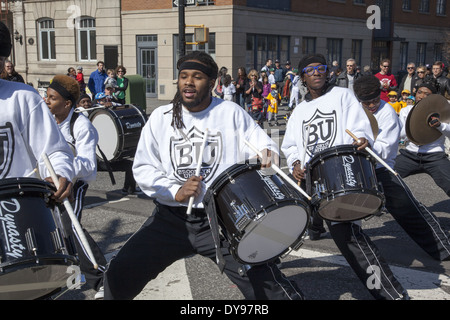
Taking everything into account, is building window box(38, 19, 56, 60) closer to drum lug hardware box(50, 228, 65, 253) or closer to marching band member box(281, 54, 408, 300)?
marching band member box(281, 54, 408, 300)

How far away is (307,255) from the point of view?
17.4 feet

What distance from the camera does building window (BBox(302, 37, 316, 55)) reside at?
28344 millimetres

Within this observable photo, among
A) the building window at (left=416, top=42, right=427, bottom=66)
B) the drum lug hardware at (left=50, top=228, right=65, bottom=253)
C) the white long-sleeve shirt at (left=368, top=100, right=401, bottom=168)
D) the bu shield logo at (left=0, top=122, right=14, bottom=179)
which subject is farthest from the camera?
the building window at (left=416, top=42, right=427, bottom=66)

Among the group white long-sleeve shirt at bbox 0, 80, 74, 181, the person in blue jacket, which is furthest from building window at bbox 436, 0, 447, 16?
white long-sleeve shirt at bbox 0, 80, 74, 181

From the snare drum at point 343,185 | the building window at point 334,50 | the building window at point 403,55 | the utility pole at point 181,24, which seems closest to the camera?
the snare drum at point 343,185

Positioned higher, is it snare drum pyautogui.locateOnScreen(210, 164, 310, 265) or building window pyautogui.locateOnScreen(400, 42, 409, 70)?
building window pyautogui.locateOnScreen(400, 42, 409, 70)

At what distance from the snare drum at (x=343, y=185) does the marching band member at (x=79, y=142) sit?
5.84 feet

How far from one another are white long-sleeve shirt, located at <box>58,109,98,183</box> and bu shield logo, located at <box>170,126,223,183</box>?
108cm

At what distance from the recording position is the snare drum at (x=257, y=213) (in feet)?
9.86

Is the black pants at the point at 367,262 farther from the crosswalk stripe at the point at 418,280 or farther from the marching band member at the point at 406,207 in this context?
the marching band member at the point at 406,207

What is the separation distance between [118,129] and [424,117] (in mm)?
4475

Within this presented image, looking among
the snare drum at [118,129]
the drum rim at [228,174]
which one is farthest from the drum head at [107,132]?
the drum rim at [228,174]

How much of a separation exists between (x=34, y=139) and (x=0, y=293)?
809mm
